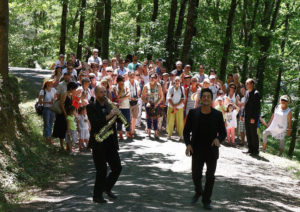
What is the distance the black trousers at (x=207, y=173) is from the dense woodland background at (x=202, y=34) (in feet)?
25.3

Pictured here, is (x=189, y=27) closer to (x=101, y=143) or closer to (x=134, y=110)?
(x=134, y=110)

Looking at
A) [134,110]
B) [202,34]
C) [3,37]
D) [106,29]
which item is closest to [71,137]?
[3,37]

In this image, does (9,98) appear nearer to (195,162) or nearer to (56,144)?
(56,144)

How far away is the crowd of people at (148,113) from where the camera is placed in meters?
7.46

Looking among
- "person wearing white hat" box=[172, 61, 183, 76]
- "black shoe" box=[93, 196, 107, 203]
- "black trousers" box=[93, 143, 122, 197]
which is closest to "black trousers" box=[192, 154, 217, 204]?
"black trousers" box=[93, 143, 122, 197]

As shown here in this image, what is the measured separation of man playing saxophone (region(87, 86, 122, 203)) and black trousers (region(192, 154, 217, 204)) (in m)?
→ 1.41

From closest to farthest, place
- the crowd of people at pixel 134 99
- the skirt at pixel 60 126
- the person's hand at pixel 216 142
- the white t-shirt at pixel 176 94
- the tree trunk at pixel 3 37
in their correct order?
the person's hand at pixel 216 142 < the tree trunk at pixel 3 37 < the skirt at pixel 60 126 < the crowd of people at pixel 134 99 < the white t-shirt at pixel 176 94

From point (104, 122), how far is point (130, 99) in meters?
7.62

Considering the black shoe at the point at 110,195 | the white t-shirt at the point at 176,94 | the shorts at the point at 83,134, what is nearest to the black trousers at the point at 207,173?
the black shoe at the point at 110,195

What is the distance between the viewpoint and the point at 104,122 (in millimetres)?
7473

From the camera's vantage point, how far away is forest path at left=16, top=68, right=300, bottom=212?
7711mm

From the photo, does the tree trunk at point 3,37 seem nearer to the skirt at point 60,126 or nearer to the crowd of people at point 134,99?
the crowd of people at point 134,99

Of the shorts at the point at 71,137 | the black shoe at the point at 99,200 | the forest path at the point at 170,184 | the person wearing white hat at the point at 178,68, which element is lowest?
the forest path at the point at 170,184

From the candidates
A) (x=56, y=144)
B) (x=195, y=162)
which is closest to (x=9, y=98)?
(x=56, y=144)
